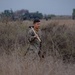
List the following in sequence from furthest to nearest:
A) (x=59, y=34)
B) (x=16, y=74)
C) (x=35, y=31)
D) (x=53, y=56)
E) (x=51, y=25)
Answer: (x=51, y=25) → (x=59, y=34) → (x=35, y=31) → (x=53, y=56) → (x=16, y=74)

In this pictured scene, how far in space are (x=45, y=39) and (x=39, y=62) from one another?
796 centimetres

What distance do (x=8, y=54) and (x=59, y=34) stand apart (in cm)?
826

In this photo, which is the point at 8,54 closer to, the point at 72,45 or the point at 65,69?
the point at 65,69

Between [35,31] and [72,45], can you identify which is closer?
[35,31]

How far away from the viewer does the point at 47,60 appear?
841 centimetres

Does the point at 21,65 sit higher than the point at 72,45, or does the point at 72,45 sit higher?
the point at 21,65

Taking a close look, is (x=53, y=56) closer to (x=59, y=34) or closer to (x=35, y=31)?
(x=35, y=31)

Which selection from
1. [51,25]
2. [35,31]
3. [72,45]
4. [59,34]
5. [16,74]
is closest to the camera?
[16,74]

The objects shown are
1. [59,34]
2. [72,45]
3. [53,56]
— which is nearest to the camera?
[53,56]

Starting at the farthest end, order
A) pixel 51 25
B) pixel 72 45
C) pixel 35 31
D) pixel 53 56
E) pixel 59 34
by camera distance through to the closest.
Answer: pixel 51 25
pixel 59 34
pixel 72 45
pixel 35 31
pixel 53 56

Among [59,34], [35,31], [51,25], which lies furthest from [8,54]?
[51,25]

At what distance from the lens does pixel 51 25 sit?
21375 mm

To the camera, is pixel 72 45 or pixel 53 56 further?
pixel 72 45

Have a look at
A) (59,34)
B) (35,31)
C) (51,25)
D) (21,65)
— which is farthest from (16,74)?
(51,25)
